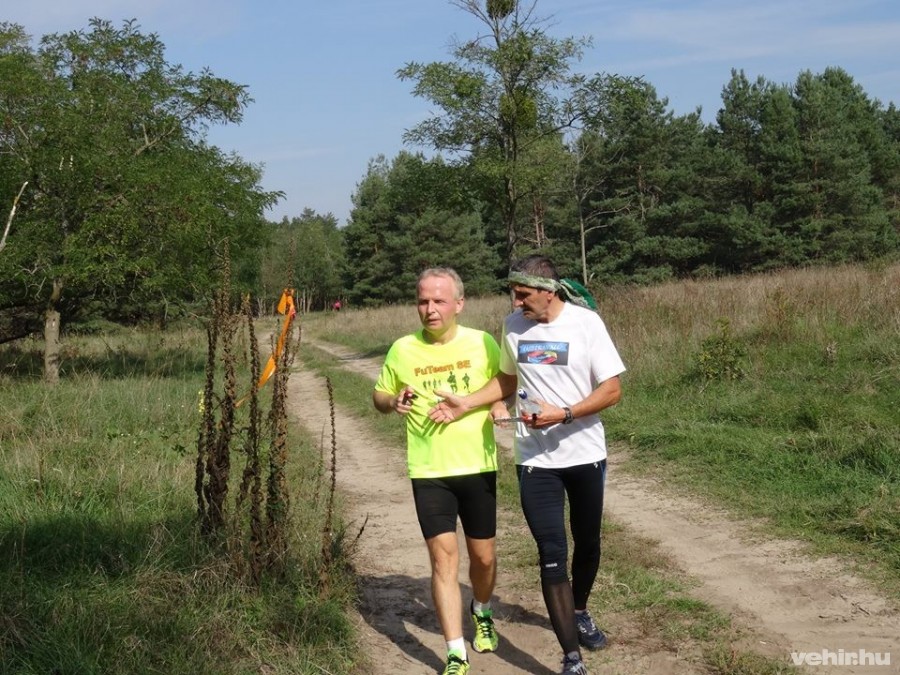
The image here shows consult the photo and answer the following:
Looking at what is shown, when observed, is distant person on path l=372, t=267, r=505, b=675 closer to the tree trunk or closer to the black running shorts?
the black running shorts

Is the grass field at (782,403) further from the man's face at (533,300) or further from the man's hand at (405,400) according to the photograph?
the man's hand at (405,400)

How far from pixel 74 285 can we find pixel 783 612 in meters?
14.0

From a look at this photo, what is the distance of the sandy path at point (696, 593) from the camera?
4.20m

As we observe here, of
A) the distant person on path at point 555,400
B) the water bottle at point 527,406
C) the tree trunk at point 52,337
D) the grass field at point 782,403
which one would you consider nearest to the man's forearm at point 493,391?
the distant person on path at point 555,400

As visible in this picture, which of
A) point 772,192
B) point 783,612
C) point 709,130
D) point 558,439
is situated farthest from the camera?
point 709,130

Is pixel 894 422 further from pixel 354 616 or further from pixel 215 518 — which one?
pixel 215 518

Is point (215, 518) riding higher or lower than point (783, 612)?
higher

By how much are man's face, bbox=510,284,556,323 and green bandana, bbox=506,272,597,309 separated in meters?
0.02

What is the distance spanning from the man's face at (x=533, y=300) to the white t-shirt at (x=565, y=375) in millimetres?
74

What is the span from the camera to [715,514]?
21.4 ft

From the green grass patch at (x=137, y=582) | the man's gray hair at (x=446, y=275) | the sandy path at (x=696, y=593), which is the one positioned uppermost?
the man's gray hair at (x=446, y=275)

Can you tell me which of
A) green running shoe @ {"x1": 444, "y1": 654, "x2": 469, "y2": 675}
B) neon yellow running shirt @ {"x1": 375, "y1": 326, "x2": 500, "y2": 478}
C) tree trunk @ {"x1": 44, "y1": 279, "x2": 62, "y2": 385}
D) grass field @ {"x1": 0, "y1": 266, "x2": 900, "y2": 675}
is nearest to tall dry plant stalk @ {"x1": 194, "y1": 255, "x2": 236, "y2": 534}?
grass field @ {"x1": 0, "y1": 266, "x2": 900, "y2": 675}

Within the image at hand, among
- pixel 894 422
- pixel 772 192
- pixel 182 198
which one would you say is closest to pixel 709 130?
pixel 772 192

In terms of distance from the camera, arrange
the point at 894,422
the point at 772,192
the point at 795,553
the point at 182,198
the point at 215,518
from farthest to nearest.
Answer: the point at 772,192, the point at 182,198, the point at 894,422, the point at 795,553, the point at 215,518
